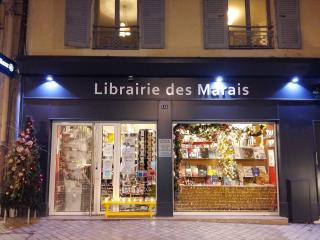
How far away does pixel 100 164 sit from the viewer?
8727 mm

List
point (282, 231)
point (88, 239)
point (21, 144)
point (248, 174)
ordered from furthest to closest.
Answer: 1. point (248, 174)
2. point (21, 144)
3. point (282, 231)
4. point (88, 239)

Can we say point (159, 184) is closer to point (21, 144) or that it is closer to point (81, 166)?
point (81, 166)

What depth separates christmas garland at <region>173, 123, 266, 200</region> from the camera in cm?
899

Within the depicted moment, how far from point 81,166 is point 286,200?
5.51m

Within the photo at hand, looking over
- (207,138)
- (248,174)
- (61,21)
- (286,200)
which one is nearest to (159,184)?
(207,138)

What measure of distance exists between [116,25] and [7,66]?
9.96 ft

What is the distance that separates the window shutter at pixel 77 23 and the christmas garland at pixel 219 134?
11.5 ft

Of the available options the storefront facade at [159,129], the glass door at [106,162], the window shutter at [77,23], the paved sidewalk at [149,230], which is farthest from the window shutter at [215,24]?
the paved sidewalk at [149,230]

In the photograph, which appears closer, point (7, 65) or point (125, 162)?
point (7, 65)

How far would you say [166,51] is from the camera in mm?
8742

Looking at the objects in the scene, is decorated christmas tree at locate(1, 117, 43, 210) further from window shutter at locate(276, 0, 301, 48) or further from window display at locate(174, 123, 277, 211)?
window shutter at locate(276, 0, 301, 48)

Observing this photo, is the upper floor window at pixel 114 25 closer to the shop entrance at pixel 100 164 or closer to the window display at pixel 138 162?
the shop entrance at pixel 100 164

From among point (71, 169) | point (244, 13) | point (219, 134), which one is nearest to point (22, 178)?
point (71, 169)

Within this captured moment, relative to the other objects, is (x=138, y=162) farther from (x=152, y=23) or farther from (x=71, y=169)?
(x=152, y=23)
